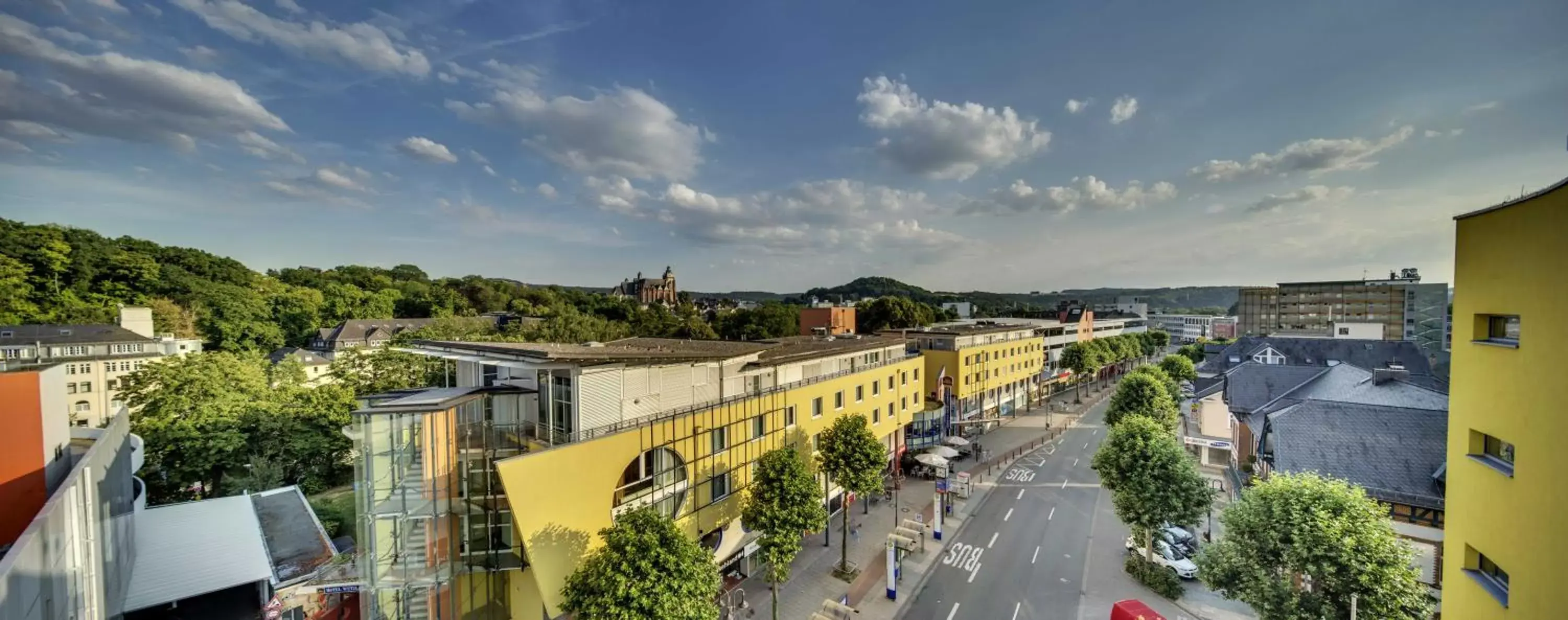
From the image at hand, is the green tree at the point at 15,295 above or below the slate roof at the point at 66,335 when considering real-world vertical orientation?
above

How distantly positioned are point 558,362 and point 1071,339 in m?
76.8

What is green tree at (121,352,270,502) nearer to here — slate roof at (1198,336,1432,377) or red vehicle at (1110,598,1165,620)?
red vehicle at (1110,598,1165,620)

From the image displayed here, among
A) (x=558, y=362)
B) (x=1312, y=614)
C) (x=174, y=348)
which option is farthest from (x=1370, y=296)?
(x=174, y=348)

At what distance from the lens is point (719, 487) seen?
20719 mm

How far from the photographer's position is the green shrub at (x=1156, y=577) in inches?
801

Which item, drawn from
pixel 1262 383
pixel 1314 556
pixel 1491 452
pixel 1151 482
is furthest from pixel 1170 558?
pixel 1262 383

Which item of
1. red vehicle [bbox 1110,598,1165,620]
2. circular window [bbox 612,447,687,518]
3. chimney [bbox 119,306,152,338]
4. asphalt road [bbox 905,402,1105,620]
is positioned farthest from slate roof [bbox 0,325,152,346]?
red vehicle [bbox 1110,598,1165,620]

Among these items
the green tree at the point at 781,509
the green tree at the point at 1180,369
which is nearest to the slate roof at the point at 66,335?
the green tree at the point at 781,509

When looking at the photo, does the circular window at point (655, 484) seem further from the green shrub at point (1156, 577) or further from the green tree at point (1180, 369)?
the green tree at point (1180, 369)

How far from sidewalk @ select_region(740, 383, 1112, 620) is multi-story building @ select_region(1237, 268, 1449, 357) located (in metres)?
Result: 76.8

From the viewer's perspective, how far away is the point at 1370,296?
307 ft

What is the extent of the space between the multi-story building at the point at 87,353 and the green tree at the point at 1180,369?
89.9 meters

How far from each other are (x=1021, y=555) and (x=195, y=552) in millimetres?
34092

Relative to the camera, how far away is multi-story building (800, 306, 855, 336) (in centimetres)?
7525
